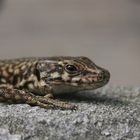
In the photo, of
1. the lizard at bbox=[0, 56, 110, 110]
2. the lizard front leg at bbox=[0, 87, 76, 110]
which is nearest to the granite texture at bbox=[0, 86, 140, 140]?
the lizard front leg at bbox=[0, 87, 76, 110]

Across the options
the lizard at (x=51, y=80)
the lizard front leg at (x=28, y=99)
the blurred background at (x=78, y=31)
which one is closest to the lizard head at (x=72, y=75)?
the lizard at (x=51, y=80)

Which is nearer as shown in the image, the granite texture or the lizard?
the granite texture

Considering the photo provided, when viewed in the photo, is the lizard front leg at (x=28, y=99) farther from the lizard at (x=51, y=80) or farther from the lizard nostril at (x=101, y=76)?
the lizard nostril at (x=101, y=76)

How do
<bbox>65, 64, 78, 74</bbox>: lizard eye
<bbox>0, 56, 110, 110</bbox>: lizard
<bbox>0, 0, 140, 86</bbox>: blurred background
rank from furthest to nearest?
<bbox>0, 0, 140, 86</bbox>: blurred background → <bbox>65, 64, 78, 74</bbox>: lizard eye → <bbox>0, 56, 110, 110</bbox>: lizard

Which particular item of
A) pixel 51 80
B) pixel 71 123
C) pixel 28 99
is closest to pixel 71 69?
pixel 51 80

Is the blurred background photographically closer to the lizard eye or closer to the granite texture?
the lizard eye

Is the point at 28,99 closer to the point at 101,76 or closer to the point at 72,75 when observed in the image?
the point at 72,75
